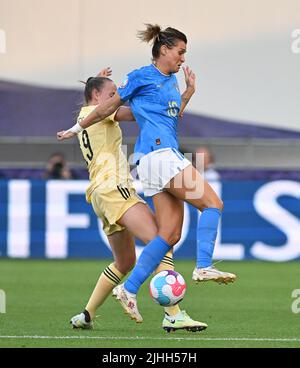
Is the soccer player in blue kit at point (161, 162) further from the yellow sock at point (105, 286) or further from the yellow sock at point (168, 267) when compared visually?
the yellow sock at point (105, 286)

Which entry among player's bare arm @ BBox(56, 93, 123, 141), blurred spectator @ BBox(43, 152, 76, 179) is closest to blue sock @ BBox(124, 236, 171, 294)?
player's bare arm @ BBox(56, 93, 123, 141)

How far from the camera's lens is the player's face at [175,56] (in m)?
8.42

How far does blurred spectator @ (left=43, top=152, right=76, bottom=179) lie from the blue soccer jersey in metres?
8.46

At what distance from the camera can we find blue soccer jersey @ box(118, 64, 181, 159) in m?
8.35

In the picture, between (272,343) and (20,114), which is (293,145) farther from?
(272,343)

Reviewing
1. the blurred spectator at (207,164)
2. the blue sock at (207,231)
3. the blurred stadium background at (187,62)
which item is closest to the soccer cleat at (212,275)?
the blue sock at (207,231)

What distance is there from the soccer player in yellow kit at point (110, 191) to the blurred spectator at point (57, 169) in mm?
7851

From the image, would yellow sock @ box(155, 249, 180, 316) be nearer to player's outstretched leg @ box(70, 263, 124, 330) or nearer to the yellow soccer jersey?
player's outstretched leg @ box(70, 263, 124, 330)

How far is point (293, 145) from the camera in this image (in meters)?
18.1

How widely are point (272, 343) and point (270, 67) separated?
11.3m

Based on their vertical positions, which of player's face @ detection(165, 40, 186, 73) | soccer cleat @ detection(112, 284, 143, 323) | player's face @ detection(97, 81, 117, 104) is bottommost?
soccer cleat @ detection(112, 284, 143, 323)

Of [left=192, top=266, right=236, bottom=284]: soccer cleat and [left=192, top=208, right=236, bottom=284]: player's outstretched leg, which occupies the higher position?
[left=192, top=208, right=236, bottom=284]: player's outstretched leg

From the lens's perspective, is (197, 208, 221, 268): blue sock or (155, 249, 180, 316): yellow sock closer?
(197, 208, 221, 268): blue sock

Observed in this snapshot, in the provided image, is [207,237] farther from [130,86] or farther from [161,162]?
[130,86]
